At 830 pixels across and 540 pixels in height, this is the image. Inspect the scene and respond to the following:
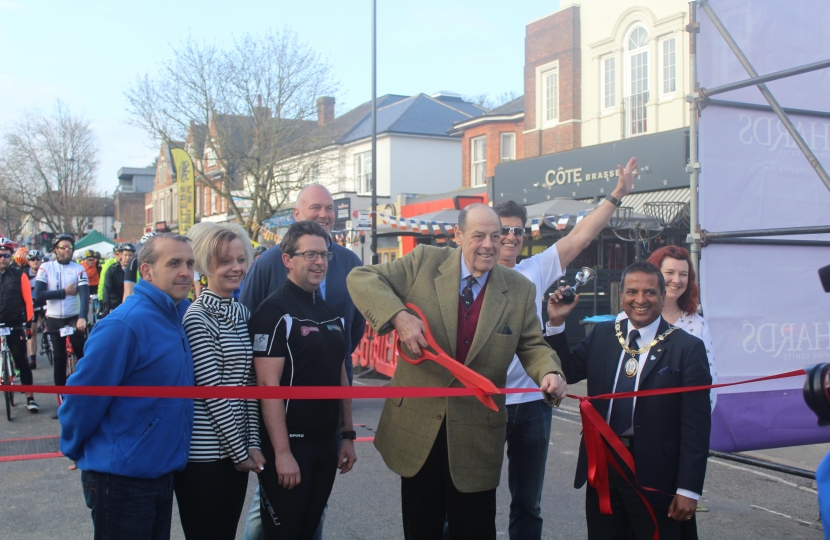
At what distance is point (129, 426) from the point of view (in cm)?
261

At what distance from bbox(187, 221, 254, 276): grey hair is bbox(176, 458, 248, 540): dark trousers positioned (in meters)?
0.85

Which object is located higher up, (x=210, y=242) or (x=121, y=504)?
(x=210, y=242)

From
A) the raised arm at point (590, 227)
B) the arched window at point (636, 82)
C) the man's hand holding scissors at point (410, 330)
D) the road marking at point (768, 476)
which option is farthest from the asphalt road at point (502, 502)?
the arched window at point (636, 82)

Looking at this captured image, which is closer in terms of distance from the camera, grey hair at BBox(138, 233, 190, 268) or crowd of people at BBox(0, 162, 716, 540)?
crowd of people at BBox(0, 162, 716, 540)

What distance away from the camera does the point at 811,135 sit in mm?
5121

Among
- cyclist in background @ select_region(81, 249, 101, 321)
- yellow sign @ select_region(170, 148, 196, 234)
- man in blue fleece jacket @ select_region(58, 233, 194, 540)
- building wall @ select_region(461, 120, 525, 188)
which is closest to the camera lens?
man in blue fleece jacket @ select_region(58, 233, 194, 540)

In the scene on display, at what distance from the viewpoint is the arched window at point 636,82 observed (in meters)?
18.5

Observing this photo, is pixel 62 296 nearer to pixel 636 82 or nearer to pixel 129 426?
pixel 129 426

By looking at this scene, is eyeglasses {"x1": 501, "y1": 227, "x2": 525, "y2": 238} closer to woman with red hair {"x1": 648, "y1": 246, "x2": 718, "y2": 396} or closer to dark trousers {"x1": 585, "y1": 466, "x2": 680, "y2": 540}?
woman with red hair {"x1": 648, "y1": 246, "x2": 718, "y2": 396}

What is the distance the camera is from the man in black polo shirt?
296 cm

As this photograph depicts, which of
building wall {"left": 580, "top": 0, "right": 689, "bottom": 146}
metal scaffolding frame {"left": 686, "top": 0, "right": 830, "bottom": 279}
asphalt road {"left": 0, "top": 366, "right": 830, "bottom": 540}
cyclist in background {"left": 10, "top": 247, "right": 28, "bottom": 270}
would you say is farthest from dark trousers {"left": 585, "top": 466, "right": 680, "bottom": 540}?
building wall {"left": 580, "top": 0, "right": 689, "bottom": 146}

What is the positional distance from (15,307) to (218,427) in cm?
653

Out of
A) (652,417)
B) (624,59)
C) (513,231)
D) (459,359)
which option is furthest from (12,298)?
(624,59)

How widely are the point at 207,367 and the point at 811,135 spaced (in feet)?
15.1
